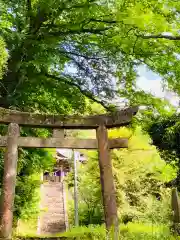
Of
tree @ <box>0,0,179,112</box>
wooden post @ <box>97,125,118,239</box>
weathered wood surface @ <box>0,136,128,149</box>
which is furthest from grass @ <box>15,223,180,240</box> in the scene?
tree @ <box>0,0,179,112</box>

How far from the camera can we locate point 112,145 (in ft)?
26.8

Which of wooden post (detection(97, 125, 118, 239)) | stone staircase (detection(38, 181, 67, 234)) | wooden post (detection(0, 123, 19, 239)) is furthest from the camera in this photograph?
→ stone staircase (detection(38, 181, 67, 234))

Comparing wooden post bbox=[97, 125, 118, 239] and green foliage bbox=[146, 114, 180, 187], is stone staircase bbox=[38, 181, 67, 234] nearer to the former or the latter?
green foliage bbox=[146, 114, 180, 187]

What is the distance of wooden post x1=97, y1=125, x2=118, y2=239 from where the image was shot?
742 cm

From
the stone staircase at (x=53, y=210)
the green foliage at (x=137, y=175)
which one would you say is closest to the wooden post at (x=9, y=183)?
the green foliage at (x=137, y=175)

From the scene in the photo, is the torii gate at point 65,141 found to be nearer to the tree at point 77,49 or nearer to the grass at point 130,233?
the grass at point 130,233

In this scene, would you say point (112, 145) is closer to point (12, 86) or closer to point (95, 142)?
point (95, 142)

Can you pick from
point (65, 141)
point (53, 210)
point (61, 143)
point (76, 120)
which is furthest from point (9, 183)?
point (53, 210)

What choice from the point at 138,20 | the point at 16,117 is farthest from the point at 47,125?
the point at 138,20

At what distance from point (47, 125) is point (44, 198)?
2138 centimetres

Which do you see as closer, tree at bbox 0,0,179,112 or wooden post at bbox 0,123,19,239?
wooden post at bbox 0,123,19,239

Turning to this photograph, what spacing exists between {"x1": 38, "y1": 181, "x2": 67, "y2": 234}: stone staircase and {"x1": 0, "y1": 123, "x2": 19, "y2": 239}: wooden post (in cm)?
1302

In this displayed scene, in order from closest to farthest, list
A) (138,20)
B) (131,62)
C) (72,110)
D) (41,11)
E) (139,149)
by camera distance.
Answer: (138,20), (41,11), (131,62), (72,110), (139,149)

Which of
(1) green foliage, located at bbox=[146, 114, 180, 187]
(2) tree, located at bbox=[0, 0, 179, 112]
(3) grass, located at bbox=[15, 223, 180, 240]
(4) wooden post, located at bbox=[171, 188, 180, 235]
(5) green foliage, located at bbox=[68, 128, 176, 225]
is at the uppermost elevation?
(2) tree, located at bbox=[0, 0, 179, 112]
